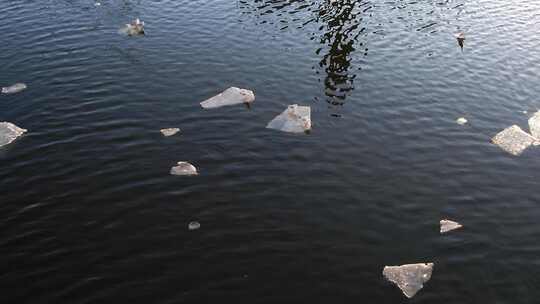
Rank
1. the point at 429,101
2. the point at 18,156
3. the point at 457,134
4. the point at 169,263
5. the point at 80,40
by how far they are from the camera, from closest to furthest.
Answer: the point at 169,263
the point at 18,156
the point at 457,134
the point at 429,101
the point at 80,40

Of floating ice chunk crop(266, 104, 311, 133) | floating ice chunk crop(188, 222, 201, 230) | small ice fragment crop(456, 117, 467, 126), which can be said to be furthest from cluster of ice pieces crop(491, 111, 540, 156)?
floating ice chunk crop(188, 222, 201, 230)

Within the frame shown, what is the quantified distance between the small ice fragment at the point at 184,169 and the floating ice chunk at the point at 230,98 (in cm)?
542

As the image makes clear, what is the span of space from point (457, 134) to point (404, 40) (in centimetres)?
1202

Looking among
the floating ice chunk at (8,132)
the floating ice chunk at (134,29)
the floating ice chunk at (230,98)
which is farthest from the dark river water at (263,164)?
the floating ice chunk at (134,29)

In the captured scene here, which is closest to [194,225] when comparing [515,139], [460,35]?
[515,139]

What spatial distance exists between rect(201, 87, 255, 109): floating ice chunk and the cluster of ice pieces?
12.7 meters

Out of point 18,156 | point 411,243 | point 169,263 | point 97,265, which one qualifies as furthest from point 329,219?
point 18,156

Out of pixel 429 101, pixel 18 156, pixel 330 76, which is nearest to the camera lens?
pixel 18 156

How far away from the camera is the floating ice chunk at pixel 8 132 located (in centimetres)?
2134

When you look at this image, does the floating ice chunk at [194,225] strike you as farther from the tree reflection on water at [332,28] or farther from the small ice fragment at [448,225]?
the tree reflection on water at [332,28]

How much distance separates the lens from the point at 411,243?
16891 mm

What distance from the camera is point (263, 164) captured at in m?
20.8

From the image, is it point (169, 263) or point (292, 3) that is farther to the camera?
point (292, 3)

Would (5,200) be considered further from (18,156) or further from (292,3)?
(292,3)
